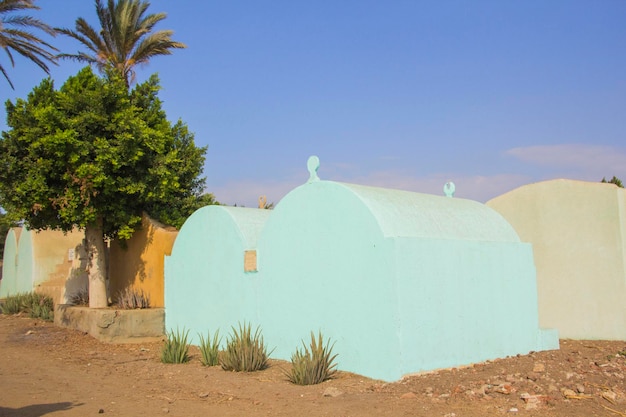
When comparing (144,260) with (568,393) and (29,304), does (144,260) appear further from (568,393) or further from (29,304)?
(568,393)

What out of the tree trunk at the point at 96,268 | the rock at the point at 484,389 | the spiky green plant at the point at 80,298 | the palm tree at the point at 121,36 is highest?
the palm tree at the point at 121,36

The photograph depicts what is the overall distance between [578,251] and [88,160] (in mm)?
10378

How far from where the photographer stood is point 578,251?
12.4m

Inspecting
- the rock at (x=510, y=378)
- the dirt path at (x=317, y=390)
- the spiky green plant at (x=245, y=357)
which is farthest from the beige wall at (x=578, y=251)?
the spiky green plant at (x=245, y=357)

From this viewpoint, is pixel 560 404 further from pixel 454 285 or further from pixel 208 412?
pixel 208 412

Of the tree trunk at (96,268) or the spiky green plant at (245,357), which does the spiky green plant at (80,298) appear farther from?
the spiky green plant at (245,357)

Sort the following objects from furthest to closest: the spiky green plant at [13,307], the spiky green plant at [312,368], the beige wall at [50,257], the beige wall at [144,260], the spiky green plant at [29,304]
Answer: the beige wall at [50,257] < the spiky green plant at [13,307] < the spiky green plant at [29,304] < the beige wall at [144,260] < the spiky green plant at [312,368]

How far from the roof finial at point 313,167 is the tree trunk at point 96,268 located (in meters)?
6.72

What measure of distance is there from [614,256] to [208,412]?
28.6 feet

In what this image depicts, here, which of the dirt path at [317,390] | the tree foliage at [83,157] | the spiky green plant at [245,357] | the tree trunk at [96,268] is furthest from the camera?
the tree trunk at [96,268]

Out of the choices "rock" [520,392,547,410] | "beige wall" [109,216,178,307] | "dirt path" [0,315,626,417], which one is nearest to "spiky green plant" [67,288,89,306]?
"beige wall" [109,216,178,307]

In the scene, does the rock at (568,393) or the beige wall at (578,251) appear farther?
the beige wall at (578,251)

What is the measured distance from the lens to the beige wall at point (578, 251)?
12.0m

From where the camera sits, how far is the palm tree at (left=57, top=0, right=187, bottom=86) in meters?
19.7
